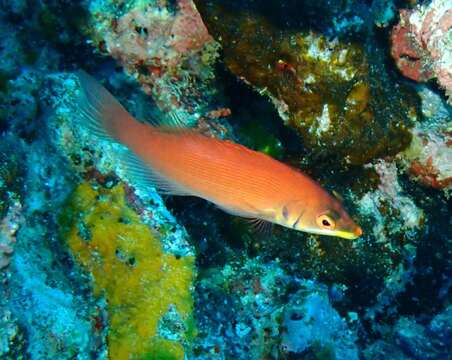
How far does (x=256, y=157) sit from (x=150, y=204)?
1.12m

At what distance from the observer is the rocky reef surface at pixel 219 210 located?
3.60 metres

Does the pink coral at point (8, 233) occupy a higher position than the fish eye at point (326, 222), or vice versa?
the fish eye at point (326, 222)

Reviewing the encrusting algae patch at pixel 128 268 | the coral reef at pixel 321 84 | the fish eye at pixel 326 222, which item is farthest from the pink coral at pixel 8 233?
the coral reef at pixel 321 84

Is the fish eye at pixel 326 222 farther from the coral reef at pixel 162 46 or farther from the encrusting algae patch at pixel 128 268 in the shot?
the coral reef at pixel 162 46

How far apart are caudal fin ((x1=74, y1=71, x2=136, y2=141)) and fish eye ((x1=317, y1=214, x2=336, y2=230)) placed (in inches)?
63.8

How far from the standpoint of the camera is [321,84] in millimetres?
4164

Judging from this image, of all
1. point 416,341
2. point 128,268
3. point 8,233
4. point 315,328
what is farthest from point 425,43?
point 8,233

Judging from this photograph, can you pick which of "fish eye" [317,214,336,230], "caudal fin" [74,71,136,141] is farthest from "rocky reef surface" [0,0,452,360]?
"fish eye" [317,214,336,230]

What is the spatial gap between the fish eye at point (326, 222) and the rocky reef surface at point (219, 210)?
1.14m

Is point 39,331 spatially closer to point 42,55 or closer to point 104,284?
point 104,284

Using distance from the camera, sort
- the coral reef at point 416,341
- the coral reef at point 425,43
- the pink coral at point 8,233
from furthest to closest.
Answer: the coral reef at point 425,43, the coral reef at point 416,341, the pink coral at point 8,233

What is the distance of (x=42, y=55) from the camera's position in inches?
Answer: 178

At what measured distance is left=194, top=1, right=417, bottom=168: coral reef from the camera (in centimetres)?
410

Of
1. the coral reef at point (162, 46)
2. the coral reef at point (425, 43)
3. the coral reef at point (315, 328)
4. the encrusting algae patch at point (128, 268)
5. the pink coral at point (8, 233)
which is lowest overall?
the coral reef at point (315, 328)
